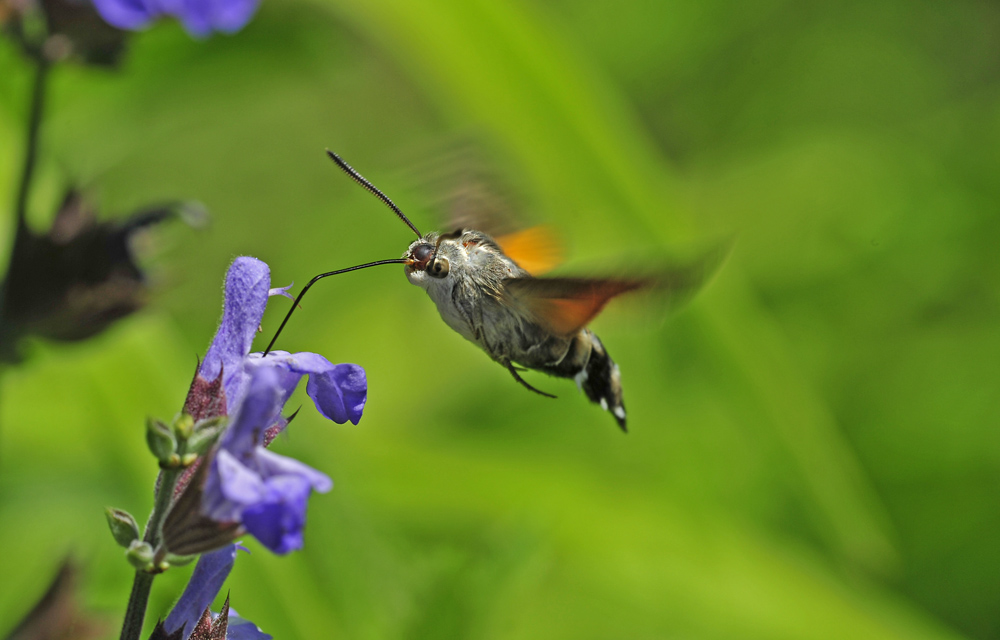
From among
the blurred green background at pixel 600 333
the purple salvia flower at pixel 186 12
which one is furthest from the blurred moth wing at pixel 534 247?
the purple salvia flower at pixel 186 12

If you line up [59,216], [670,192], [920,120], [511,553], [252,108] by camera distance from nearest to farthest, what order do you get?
[511,553] → [59,216] → [670,192] → [920,120] → [252,108]

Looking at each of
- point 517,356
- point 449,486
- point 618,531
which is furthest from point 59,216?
point 618,531

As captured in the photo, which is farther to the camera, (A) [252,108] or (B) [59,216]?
(A) [252,108]

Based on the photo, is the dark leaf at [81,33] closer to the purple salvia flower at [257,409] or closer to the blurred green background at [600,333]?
the blurred green background at [600,333]

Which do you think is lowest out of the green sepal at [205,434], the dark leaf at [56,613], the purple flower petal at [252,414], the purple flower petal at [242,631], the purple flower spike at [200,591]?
the dark leaf at [56,613]

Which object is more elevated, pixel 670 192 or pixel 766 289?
pixel 670 192

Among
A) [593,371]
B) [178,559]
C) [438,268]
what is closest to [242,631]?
[178,559]

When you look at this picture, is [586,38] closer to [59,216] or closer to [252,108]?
[252,108]

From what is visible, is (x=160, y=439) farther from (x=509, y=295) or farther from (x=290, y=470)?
(x=509, y=295)
